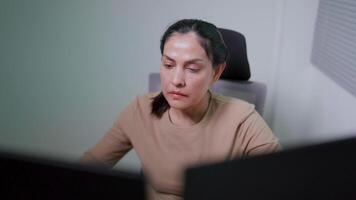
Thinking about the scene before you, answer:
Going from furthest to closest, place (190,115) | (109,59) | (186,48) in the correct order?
(109,59) → (190,115) → (186,48)

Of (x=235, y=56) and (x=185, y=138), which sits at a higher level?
(x=235, y=56)

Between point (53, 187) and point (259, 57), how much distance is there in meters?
1.94

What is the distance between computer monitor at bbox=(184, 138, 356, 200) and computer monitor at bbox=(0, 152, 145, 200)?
0.06 m

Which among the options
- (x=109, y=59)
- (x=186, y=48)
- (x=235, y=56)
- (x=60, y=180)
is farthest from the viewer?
(x=109, y=59)

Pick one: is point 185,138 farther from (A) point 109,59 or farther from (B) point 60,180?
(A) point 109,59

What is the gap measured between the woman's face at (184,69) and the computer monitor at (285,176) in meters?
0.74

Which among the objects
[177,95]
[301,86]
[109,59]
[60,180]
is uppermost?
[60,180]

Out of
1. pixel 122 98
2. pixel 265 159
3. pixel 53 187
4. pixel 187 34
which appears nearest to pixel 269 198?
pixel 265 159

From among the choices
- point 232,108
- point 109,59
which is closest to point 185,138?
point 232,108

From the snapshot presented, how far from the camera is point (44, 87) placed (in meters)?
2.24

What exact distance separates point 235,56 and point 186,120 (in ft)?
1.39

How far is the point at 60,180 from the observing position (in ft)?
1.29

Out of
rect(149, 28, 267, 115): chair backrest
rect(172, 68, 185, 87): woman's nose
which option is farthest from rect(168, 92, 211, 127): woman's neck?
rect(149, 28, 267, 115): chair backrest

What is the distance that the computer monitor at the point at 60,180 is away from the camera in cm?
37
